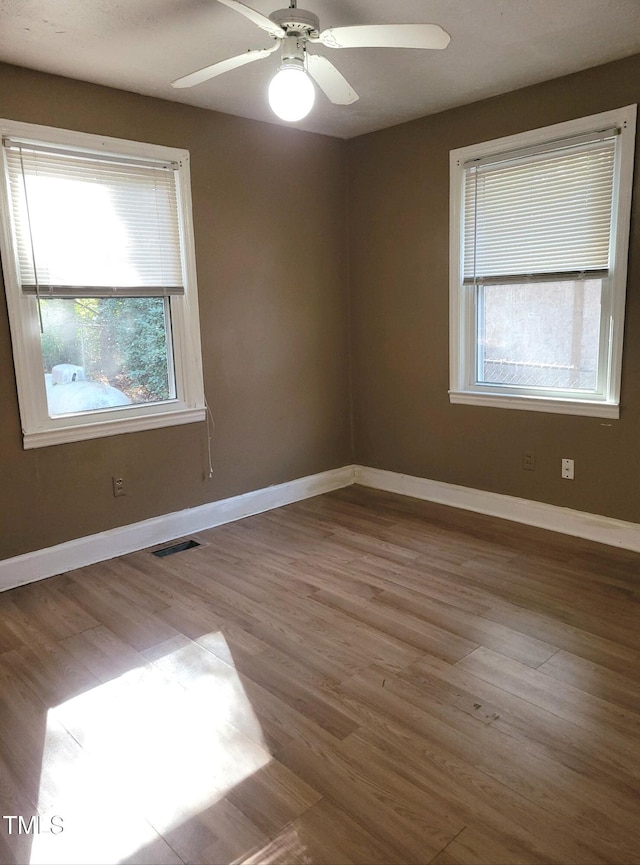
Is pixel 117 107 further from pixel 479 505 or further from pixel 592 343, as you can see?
pixel 479 505

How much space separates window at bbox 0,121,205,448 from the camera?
309 centimetres

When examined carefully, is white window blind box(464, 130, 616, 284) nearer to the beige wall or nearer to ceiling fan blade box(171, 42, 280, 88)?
the beige wall

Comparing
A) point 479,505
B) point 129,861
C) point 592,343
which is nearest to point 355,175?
point 592,343

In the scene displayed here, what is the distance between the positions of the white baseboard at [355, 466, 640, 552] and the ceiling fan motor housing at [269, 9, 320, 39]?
283cm

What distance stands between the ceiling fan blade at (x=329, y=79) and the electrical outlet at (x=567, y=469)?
229cm

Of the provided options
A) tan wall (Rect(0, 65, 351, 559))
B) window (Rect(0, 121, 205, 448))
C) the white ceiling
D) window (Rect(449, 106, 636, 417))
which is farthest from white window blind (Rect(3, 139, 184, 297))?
window (Rect(449, 106, 636, 417))

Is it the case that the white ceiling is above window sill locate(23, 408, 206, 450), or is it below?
above

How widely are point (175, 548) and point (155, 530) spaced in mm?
173

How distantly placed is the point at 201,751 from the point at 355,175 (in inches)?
152

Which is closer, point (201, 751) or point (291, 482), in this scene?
point (201, 751)

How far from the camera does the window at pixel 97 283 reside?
122 inches

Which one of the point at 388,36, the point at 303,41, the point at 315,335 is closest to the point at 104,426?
the point at 315,335

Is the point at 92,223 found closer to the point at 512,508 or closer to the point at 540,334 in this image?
the point at 540,334

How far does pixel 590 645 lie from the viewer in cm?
249
